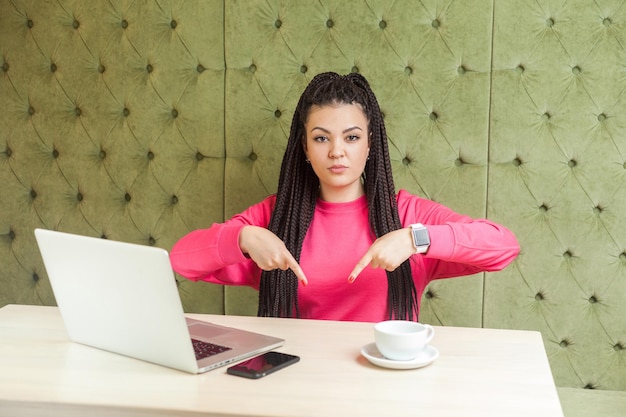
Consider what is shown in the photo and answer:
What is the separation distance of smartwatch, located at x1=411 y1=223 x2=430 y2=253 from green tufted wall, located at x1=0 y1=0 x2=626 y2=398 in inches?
19.0

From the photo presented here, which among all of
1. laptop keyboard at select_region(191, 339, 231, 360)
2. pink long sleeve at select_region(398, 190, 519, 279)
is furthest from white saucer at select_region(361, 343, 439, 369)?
pink long sleeve at select_region(398, 190, 519, 279)

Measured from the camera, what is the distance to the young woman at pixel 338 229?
1.68m

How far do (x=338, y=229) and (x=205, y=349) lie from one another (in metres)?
0.67

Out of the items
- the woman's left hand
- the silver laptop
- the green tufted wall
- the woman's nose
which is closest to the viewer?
the silver laptop

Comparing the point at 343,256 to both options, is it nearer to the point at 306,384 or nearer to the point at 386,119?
the point at 386,119

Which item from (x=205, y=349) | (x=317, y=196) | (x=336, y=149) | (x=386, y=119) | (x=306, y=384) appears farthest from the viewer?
(x=386, y=119)

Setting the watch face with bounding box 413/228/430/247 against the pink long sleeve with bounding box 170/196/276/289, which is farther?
the pink long sleeve with bounding box 170/196/276/289

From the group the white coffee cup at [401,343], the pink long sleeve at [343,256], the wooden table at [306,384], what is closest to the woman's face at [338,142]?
the pink long sleeve at [343,256]

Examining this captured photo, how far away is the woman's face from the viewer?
5.57 ft

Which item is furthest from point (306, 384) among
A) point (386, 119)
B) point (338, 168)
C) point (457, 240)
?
point (386, 119)

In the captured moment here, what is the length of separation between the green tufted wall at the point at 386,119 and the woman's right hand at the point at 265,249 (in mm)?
519

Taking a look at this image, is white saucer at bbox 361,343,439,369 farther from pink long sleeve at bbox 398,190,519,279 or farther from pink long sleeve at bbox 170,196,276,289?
pink long sleeve at bbox 170,196,276,289

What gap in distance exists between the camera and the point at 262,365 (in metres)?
1.10

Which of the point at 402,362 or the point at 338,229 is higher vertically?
the point at 338,229
